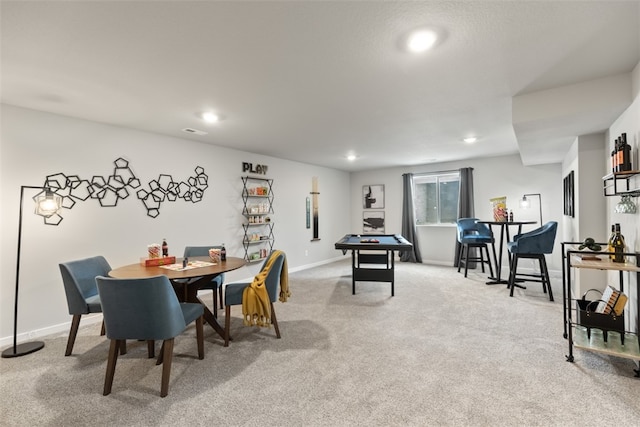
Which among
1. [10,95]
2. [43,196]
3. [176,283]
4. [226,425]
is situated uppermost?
[10,95]

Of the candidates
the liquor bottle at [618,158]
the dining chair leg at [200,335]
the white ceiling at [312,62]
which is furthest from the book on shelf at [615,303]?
the dining chair leg at [200,335]

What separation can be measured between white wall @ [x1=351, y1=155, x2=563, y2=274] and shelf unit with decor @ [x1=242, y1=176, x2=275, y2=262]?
3.18 metres

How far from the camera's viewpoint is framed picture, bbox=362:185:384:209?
779cm

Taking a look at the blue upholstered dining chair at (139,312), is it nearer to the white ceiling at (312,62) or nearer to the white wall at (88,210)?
the white ceiling at (312,62)

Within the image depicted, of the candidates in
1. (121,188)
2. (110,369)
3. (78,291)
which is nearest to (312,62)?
(110,369)

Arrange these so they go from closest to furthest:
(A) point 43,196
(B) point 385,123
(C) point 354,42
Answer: (C) point 354,42 → (A) point 43,196 → (B) point 385,123

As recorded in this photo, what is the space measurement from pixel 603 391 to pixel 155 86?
13.6ft

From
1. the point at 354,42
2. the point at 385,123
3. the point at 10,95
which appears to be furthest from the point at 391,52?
the point at 10,95

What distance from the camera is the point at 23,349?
2.77m

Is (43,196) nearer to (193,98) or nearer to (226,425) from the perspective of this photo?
(193,98)

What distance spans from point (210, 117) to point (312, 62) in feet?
5.67

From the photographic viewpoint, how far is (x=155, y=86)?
2629 millimetres

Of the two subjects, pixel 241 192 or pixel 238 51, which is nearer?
pixel 238 51

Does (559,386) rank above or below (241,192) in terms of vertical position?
below
